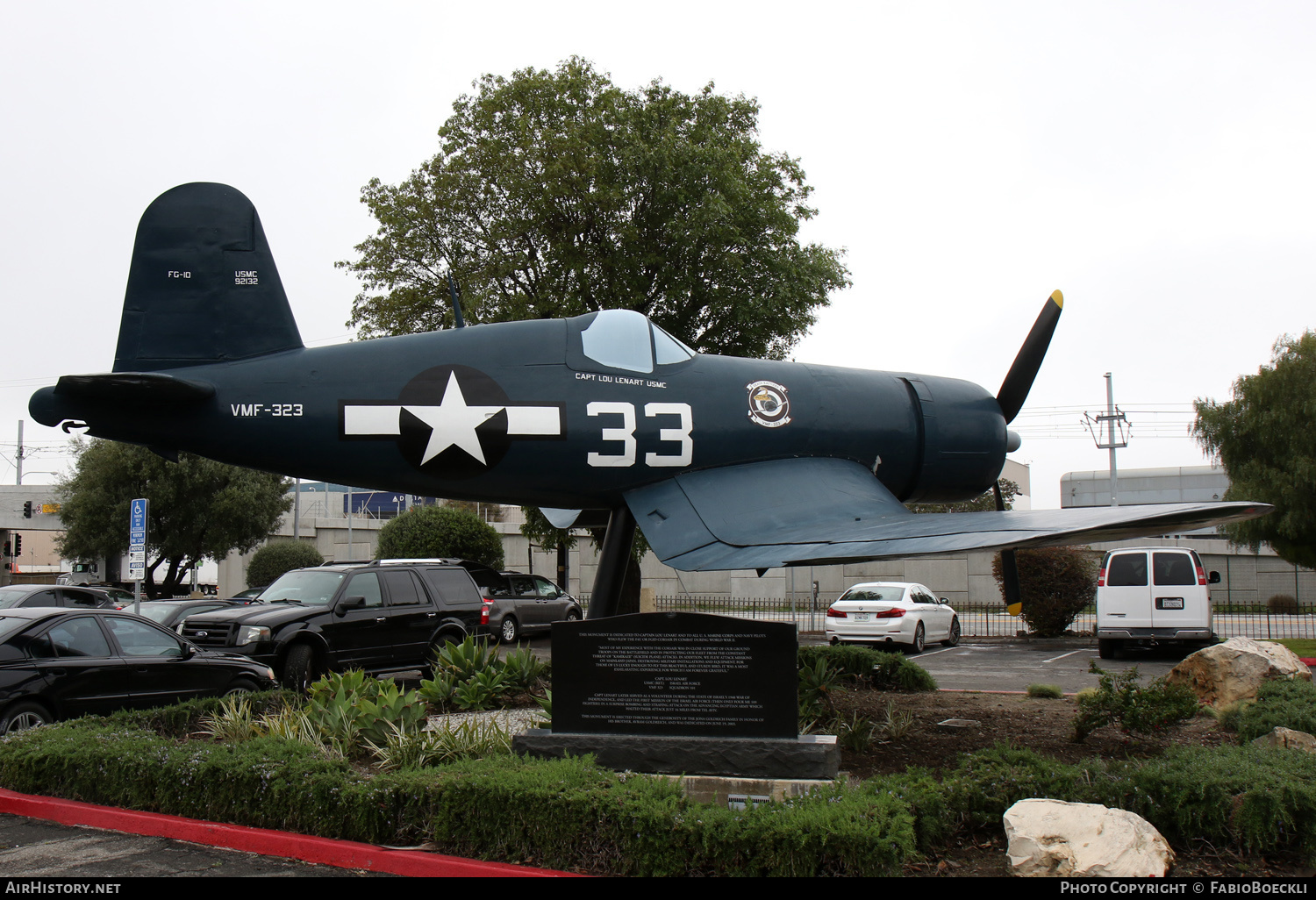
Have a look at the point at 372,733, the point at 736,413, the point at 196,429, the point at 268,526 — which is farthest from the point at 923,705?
the point at 268,526

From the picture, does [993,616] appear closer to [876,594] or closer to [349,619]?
[876,594]

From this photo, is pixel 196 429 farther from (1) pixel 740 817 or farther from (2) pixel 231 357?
(1) pixel 740 817

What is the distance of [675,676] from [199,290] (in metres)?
4.65

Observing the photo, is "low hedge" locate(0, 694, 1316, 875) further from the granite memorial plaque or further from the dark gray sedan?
the dark gray sedan

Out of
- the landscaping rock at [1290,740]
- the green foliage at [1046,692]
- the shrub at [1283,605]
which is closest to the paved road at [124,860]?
the landscaping rock at [1290,740]

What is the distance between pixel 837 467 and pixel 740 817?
12.8ft

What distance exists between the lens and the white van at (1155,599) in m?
18.0

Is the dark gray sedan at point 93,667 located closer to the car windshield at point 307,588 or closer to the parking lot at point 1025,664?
the car windshield at point 307,588

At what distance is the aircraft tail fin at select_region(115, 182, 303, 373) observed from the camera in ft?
23.0

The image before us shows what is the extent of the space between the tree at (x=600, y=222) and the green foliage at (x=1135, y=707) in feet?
36.8

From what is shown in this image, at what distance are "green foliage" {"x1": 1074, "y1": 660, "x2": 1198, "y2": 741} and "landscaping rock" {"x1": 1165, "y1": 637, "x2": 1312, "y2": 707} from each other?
79.3 inches

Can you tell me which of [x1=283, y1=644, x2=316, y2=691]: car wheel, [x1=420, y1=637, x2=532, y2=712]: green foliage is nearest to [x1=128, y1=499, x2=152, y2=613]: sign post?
[x1=283, y1=644, x2=316, y2=691]: car wheel

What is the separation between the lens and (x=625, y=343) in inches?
297

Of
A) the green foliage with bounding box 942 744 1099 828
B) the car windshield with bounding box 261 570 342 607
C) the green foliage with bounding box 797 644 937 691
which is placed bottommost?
the green foliage with bounding box 797 644 937 691
